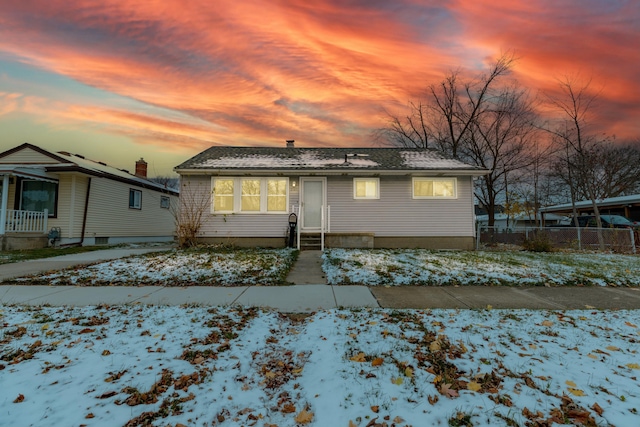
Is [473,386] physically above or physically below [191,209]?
below

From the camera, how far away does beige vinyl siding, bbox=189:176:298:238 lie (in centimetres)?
1235

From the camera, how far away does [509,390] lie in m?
2.31

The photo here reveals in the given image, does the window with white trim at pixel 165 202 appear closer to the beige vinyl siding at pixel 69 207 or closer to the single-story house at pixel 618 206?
the beige vinyl siding at pixel 69 207

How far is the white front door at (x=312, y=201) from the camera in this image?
1261 cm

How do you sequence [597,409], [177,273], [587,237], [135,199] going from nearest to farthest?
1. [597,409]
2. [177,273]
3. [587,237]
4. [135,199]

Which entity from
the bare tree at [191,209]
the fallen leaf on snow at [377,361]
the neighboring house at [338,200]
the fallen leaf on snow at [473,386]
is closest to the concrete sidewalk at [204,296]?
the fallen leaf on snow at [377,361]

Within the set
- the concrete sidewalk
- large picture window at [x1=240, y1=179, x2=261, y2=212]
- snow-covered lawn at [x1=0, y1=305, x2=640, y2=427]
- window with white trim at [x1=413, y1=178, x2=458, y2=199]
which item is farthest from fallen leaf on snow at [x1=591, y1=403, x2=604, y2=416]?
large picture window at [x1=240, y1=179, x2=261, y2=212]

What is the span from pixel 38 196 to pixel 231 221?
30.0 ft

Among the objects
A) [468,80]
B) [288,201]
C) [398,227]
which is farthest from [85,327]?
[468,80]

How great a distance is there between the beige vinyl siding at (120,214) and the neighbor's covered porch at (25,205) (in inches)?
54.7

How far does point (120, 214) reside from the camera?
619 inches

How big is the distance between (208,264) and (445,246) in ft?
31.4

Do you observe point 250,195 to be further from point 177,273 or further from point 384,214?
point 177,273

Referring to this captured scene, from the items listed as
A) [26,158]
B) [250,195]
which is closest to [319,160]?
[250,195]
